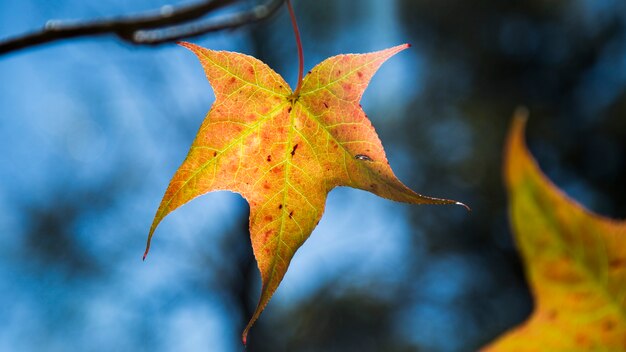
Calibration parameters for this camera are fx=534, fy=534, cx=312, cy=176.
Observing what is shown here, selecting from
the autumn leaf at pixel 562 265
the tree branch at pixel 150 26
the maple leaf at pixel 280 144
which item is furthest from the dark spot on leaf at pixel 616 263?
the tree branch at pixel 150 26

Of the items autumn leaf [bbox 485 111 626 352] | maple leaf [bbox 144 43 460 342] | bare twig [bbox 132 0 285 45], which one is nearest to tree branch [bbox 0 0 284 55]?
bare twig [bbox 132 0 285 45]

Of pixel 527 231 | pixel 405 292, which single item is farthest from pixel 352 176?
pixel 405 292

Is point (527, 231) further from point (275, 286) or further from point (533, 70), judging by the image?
point (533, 70)

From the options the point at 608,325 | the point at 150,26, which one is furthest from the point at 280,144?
the point at 608,325

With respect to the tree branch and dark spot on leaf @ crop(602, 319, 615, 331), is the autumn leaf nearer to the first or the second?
dark spot on leaf @ crop(602, 319, 615, 331)

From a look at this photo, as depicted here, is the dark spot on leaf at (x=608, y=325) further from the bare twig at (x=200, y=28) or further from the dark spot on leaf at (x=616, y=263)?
the bare twig at (x=200, y=28)

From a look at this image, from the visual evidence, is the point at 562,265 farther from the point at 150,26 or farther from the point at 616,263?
the point at 150,26
